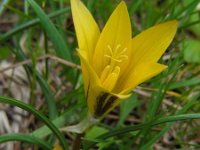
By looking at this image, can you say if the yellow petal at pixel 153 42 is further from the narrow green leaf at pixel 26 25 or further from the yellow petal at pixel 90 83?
the narrow green leaf at pixel 26 25

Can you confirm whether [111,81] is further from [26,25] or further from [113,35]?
[26,25]

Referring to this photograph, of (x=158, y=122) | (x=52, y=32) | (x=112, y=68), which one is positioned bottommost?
(x=158, y=122)

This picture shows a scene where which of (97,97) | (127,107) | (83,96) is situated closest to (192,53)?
(127,107)

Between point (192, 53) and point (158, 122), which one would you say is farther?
point (192, 53)

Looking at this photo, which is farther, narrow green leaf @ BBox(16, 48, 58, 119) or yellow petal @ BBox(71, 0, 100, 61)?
narrow green leaf @ BBox(16, 48, 58, 119)

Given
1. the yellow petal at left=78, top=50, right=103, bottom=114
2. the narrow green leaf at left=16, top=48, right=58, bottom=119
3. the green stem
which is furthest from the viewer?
the narrow green leaf at left=16, top=48, right=58, bottom=119

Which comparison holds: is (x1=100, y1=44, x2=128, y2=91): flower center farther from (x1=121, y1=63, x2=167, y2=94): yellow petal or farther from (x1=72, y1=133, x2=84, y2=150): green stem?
(x1=72, y1=133, x2=84, y2=150): green stem

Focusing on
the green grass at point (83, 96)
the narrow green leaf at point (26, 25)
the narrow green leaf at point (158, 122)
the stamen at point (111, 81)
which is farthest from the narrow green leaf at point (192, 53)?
the stamen at point (111, 81)

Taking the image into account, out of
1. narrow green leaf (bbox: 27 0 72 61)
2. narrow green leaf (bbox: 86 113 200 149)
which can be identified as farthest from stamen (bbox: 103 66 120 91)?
narrow green leaf (bbox: 27 0 72 61)
